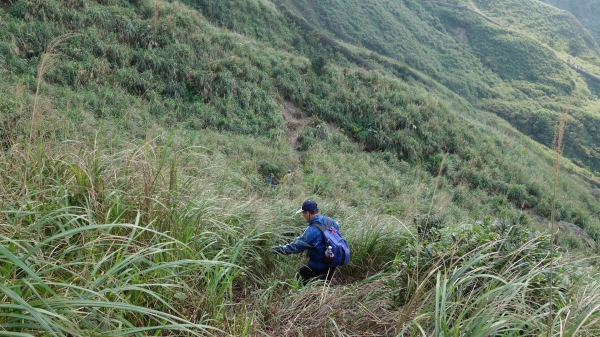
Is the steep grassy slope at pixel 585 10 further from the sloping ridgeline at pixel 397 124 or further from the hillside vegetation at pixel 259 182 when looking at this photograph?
the sloping ridgeline at pixel 397 124

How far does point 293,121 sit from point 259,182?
6.61 metres

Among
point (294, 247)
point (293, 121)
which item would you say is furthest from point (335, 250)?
point (293, 121)

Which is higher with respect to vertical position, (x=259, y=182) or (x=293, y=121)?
(x=259, y=182)

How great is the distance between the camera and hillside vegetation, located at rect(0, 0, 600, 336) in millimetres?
1998

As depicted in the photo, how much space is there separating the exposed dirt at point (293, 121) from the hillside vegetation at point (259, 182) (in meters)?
0.09

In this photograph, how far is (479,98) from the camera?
37.2 m

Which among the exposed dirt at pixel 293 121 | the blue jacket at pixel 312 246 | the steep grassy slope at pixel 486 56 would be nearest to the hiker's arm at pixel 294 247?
the blue jacket at pixel 312 246

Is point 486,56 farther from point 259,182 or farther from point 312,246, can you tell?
point 312,246

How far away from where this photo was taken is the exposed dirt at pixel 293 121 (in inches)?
555

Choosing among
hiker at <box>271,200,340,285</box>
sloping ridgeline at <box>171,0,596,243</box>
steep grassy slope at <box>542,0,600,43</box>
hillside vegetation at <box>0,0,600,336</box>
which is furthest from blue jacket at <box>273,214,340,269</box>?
steep grassy slope at <box>542,0,600,43</box>

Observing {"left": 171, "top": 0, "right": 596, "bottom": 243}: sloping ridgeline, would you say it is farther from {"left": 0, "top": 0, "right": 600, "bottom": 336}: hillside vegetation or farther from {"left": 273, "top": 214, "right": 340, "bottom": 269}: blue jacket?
{"left": 273, "top": 214, "right": 340, "bottom": 269}: blue jacket

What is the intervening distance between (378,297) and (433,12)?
5237cm

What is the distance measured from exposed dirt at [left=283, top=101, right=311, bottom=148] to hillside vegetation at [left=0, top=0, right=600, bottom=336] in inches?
3.5

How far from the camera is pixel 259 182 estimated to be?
8820 mm
